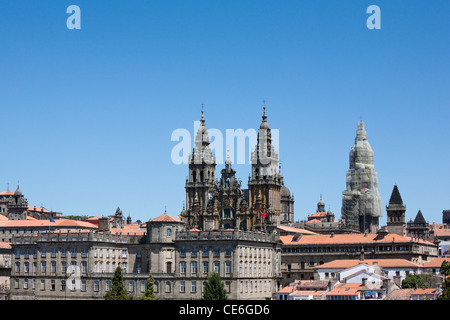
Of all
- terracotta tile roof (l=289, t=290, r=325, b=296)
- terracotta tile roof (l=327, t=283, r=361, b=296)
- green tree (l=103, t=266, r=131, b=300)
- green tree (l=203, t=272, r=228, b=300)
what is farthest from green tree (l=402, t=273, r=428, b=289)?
green tree (l=103, t=266, r=131, b=300)

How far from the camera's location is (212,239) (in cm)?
12606

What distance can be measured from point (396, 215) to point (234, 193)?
4076 centimetres

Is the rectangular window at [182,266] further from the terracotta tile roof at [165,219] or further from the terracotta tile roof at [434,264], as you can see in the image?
the terracotta tile roof at [434,264]

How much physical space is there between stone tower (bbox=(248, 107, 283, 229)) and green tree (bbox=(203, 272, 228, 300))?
52906 millimetres

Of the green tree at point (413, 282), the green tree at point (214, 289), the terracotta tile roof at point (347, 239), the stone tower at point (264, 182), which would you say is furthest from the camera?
the stone tower at point (264, 182)

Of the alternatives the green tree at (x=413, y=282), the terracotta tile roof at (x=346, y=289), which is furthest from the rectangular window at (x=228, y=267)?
the green tree at (x=413, y=282)

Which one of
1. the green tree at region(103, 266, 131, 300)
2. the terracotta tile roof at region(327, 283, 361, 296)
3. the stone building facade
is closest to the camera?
the terracotta tile roof at region(327, 283, 361, 296)

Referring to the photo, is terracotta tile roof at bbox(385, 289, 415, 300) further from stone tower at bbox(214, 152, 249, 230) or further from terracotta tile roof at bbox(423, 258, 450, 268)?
stone tower at bbox(214, 152, 249, 230)

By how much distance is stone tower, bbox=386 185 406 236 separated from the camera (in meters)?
190

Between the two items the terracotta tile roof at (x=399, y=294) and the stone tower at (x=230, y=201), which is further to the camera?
the stone tower at (x=230, y=201)

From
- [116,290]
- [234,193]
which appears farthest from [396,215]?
[116,290]

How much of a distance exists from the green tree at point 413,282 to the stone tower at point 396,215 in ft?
214

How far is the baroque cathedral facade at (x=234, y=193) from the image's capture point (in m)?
172
